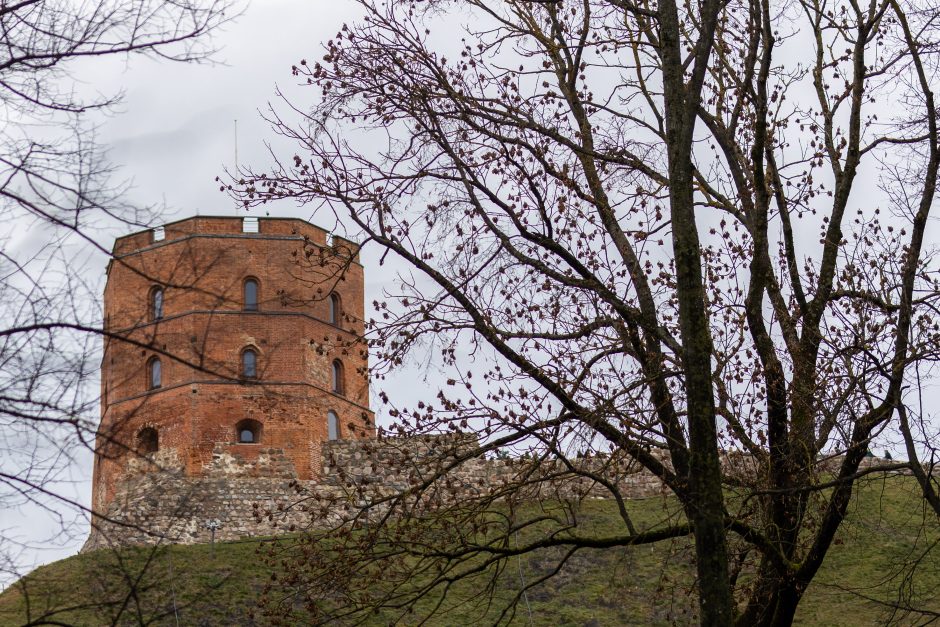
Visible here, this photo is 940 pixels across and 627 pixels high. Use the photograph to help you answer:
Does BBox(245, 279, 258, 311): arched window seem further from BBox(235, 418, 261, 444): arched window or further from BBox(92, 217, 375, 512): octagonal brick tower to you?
BBox(235, 418, 261, 444): arched window

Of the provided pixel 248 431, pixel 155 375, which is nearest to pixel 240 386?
pixel 248 431

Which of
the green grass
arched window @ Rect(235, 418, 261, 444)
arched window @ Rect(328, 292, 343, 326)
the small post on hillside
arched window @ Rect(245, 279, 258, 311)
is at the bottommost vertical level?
the green grass

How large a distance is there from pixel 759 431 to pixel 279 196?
4.47m

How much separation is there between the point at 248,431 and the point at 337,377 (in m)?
2.89

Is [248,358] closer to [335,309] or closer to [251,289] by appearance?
[251,289]

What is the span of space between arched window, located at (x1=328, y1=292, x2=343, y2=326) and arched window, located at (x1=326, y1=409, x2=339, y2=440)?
236 cm

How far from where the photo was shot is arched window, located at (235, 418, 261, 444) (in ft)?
105

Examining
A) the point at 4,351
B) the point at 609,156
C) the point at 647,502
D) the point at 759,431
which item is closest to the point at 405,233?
the point at 609,156

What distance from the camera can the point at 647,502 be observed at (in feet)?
94.9

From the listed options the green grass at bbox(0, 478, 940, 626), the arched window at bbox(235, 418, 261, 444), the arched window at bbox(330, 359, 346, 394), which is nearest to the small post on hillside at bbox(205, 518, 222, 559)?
the green grass at bbox(0, 478, 940, 626)

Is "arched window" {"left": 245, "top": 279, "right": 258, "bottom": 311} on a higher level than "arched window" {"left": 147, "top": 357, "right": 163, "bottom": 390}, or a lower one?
higher

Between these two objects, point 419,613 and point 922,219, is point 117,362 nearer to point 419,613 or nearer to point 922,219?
point 922,219

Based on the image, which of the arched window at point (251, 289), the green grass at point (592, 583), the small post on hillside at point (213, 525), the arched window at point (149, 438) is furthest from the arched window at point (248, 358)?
the green grass at point (592, 583)

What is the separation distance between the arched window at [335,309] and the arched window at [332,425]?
2356 millimetres
